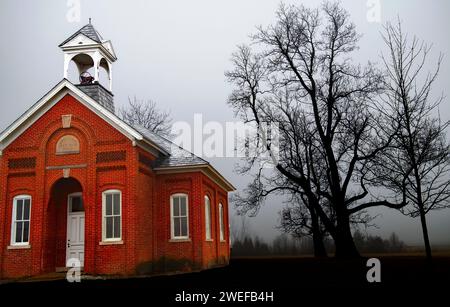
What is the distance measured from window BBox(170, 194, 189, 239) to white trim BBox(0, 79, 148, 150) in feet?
15.7

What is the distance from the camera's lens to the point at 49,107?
2120cm

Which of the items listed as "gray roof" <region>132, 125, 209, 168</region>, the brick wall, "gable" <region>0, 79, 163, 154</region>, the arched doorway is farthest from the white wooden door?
"gray roof" <region>132, 125, 209, 168</region>

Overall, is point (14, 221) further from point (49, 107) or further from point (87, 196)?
point (49, 107)

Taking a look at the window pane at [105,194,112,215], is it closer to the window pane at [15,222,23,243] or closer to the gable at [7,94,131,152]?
the gable at [7,94,131,152]

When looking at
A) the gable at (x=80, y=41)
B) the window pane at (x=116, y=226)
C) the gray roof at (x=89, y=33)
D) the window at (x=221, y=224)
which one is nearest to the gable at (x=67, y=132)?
the window pane at (x=116, y=226)

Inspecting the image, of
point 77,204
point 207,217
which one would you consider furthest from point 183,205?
point 77,204

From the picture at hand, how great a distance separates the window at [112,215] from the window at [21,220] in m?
3.60

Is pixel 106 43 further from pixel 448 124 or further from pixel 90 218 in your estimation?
pixel 448 124

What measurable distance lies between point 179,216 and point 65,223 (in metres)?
5.46

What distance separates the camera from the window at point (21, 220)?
20.3 metres

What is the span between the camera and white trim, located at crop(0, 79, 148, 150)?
67.7ft

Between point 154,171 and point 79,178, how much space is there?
3955 mm

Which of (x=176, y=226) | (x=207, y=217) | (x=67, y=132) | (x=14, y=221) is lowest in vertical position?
(x=176, y=226)
